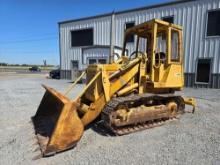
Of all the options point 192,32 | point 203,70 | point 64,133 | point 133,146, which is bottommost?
point 133,146

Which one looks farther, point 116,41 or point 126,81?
point 116,41

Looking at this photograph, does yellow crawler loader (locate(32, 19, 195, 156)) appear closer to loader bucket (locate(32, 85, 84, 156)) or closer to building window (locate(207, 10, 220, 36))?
loader bucket (locate(32, 85, 84, 156))

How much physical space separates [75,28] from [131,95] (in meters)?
15.8

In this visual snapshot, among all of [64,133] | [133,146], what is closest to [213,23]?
[133,146]

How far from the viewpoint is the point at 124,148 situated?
13.5 ft

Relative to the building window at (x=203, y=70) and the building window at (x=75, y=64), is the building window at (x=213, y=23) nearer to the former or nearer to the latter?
the building window at (x=203, y=70)

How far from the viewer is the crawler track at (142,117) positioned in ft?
15.5

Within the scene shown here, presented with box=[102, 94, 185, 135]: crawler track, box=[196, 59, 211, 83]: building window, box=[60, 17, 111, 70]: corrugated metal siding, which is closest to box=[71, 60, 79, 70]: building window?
box=[60, 17, 111, 70]: corrugated metal siding

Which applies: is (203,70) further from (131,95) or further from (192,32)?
(131,95)

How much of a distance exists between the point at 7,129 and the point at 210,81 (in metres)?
12.4

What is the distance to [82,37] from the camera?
19.5 meters

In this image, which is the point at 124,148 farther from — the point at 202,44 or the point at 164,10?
the point at 164,10

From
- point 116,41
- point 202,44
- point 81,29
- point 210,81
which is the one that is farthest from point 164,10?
point 81,29

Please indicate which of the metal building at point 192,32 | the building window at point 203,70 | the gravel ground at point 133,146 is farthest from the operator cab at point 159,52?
the building window at point 203,70
